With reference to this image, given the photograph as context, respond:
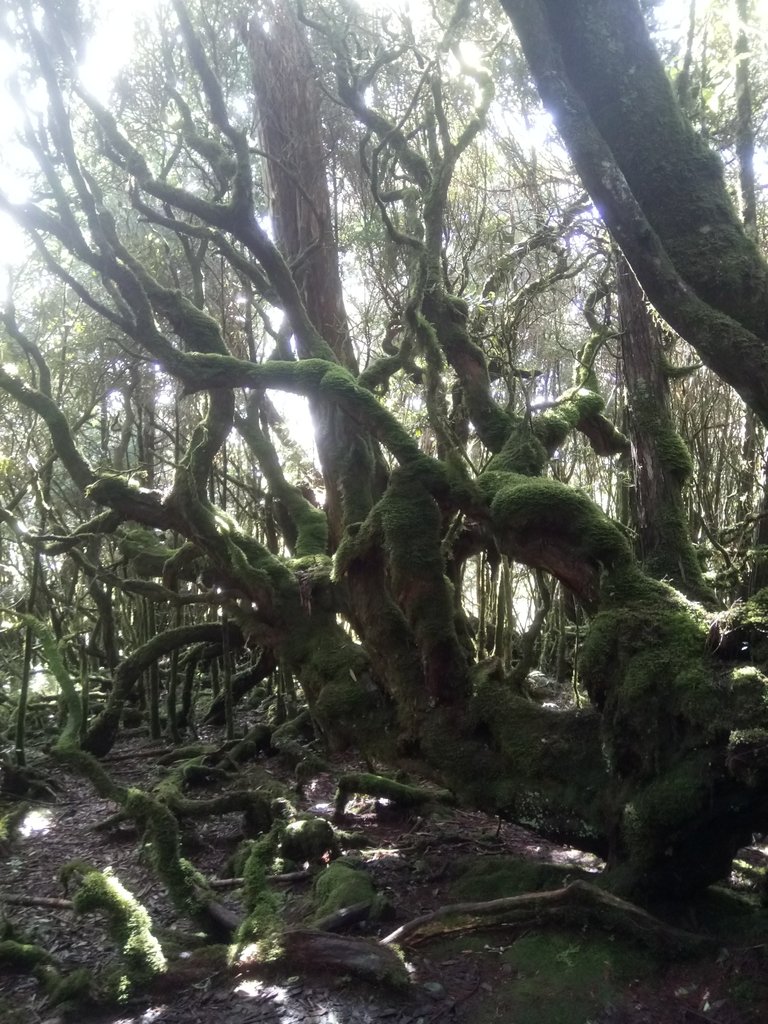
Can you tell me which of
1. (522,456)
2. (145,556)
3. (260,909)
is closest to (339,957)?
(260,909)

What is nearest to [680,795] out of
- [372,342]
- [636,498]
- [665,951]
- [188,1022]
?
[665,951]

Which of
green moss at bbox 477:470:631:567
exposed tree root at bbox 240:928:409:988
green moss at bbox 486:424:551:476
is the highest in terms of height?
green moss at bbox 486:424:551:476

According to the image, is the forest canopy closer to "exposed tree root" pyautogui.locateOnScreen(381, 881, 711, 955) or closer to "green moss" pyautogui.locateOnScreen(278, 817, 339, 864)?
"exposed tree root" pyautogui.locateOnScreen(381, 881, 711, 955)

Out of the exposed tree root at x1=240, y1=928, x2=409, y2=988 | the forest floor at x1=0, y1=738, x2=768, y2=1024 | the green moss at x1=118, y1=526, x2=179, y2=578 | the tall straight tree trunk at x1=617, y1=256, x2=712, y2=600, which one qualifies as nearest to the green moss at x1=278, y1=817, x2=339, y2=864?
the forest floor at x1=0, y1=738, x2=768, y2=1024

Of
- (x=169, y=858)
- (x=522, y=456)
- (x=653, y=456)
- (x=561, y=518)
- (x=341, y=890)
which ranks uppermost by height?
(x=653, y=456)

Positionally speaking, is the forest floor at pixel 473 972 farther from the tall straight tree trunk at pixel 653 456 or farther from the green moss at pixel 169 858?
the tall straight tree trunk at pixel 653 456

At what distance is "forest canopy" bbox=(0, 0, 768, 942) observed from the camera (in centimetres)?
359

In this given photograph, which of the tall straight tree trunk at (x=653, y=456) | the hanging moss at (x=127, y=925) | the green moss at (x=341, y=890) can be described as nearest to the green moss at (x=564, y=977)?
the green moss at (x=341, y=890)

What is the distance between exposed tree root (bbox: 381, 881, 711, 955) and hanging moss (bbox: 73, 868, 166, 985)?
1.06 m

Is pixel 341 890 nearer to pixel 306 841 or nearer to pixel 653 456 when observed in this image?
pixel 306 841

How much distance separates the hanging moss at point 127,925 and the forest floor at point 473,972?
12 cm

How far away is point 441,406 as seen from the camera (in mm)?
6863

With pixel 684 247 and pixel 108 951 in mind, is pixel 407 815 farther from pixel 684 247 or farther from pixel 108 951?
pixel 684 247

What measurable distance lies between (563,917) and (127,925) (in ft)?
6.68
